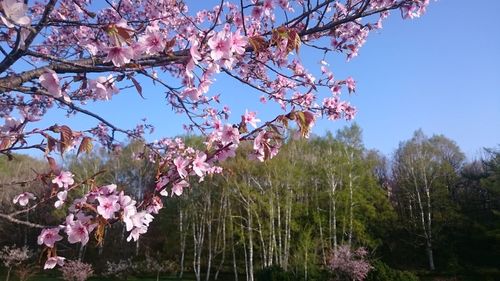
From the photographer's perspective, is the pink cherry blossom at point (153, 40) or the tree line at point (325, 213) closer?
the pink cherry blossom at point (153, 40)

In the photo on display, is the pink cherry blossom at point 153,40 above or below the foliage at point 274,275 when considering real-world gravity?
above

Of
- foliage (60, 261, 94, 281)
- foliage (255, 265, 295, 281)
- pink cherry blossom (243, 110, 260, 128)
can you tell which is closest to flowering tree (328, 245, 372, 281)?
foliage (255, 265, 295, 281)

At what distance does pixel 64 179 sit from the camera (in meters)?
2.21

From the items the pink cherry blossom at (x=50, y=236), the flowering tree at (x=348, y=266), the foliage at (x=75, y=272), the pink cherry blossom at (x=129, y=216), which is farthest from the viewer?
the foliage at (x=75, y=272)

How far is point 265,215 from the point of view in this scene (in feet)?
87.2

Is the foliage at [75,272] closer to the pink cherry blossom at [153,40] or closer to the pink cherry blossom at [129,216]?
the pink cherry blossom at [129,216]

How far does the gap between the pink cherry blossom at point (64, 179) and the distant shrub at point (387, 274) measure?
1407 centimetres

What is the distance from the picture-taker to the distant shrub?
48.0 feet

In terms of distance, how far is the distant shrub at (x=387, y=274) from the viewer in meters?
14.6

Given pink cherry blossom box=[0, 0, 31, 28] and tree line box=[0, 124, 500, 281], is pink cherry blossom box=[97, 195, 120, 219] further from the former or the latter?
tree line box=[0, 124, 500, 281]

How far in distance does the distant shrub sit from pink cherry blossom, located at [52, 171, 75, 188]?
14.1 metres

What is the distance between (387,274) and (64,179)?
1486 cm

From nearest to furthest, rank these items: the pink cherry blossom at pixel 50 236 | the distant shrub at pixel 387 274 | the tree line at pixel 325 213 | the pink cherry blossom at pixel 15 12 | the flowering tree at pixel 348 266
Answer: the pink cherry blossom at pixel 15 12
the pink cherry blossom at pixel 50 236
the distant shrub at pixel 387 274
the flowering tree at pixel 348 266
the tree line at pixel 325 213

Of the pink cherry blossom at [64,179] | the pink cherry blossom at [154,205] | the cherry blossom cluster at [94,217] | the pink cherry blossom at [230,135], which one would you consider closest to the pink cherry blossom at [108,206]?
the cherry blossom cluster at [94,217]
